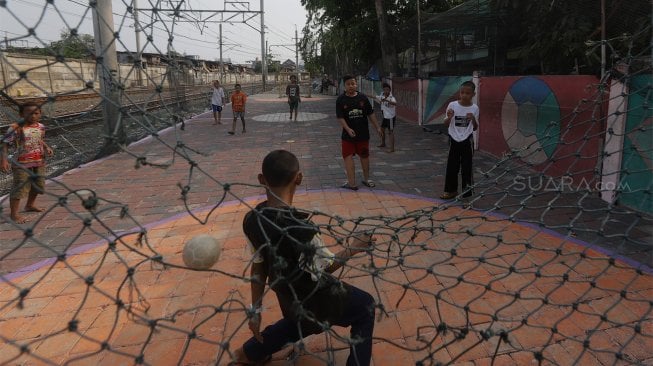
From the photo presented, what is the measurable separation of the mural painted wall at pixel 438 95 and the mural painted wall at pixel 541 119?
110 cm

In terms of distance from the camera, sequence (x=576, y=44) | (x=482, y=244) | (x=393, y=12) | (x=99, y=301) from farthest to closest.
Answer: (x=393, y=12) < (x=576, y=44) < (x=482, y=244) < (x=99, y=301)

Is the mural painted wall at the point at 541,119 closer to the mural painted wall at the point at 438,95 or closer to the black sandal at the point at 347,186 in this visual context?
the mural painted wall at the point at 438,95

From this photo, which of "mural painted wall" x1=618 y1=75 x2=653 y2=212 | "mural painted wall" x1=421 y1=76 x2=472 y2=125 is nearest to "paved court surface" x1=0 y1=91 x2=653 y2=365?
"mural painted wall" x1=618 y1=75 x2=653 y2=212

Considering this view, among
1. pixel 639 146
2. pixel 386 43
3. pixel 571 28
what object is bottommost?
pixel 639 146

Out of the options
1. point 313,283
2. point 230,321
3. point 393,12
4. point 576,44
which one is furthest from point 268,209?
point 393,12

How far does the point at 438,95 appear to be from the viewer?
9266 mm

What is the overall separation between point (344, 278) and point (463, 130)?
7.67 feet

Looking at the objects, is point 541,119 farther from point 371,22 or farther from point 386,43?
point 371,22

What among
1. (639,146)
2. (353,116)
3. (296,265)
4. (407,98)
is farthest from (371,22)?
(296,265)

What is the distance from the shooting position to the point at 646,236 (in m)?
3.57

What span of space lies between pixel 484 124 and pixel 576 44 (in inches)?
68.4

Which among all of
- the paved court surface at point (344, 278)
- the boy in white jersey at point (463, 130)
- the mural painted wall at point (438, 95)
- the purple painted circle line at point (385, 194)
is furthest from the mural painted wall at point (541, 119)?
the paved court surface at point (344, 278)

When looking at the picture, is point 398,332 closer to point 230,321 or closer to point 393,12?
point 230,321

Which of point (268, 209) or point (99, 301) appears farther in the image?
point (99, 301)
